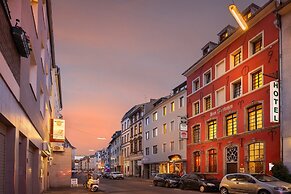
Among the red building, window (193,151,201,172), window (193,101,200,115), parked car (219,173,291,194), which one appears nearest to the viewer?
parked car (219,173,291,194)

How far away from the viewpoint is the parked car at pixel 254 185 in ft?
69.1

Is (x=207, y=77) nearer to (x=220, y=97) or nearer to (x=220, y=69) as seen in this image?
(x=220, y=69)

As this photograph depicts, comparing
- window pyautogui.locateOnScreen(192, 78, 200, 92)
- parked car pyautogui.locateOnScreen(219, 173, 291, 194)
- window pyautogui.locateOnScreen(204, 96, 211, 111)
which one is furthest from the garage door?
window pyautogui.locateOnScreen(192, 78, 200, 92)

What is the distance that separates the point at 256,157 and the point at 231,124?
5.41 metres

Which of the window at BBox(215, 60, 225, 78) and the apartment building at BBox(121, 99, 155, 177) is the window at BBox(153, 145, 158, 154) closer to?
the apartment building at BBox(121, 99, 155, 177)

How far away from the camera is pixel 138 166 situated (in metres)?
74.7

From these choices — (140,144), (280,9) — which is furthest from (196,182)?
(140,144)

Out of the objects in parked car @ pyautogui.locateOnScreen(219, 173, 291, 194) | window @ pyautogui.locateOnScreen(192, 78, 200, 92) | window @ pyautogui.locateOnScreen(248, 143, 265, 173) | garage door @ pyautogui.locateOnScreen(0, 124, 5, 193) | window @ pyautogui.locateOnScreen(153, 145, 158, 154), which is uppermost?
window @ pyautogui.locateOnScreen(192, 78, 200, 92)

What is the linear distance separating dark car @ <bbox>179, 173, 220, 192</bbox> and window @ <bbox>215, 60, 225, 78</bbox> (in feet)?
31.8

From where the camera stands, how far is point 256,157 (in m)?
29.5

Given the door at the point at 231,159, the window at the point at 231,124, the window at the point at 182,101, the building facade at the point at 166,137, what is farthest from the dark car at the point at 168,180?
the window at the point at 182,101

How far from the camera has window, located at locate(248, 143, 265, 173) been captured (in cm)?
2870

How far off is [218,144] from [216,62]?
25.4 feet

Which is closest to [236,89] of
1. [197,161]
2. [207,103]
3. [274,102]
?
[207,103]
